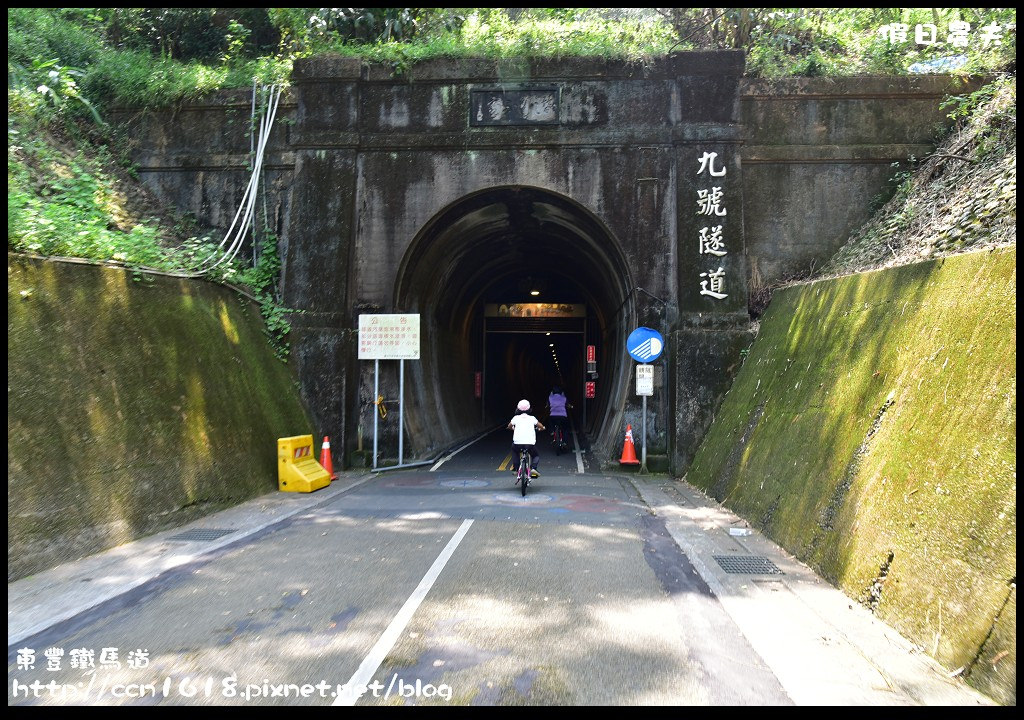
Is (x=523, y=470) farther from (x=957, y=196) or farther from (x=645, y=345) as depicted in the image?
(x=957, y=196)

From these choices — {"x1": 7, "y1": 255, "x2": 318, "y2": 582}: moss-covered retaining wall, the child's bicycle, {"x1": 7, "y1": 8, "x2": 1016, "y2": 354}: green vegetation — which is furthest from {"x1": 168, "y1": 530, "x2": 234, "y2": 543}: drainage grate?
{"x1": 7, "y1": 8, "x2": 1016, "y2": 354}: green vegetation

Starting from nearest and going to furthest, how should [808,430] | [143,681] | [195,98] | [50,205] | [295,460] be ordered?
[143,681]
[808,430]
[50,205]
[295,460]
[195,98]

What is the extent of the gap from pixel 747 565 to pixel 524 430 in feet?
18.1

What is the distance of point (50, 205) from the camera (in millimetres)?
10539

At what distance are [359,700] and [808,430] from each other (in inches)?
242

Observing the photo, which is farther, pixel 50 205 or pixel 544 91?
pixel 544 91

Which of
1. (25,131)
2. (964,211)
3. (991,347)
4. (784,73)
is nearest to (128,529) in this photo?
(991,347)

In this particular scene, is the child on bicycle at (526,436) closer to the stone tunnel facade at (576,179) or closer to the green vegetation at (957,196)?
the stone tunnel facade at (576,179)

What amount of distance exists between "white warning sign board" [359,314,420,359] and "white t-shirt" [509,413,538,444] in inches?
121

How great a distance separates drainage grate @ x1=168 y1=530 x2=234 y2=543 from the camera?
24.5 feet

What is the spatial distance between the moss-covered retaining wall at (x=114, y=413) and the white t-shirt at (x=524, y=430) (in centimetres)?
412

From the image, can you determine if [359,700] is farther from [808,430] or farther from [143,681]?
[808,430]

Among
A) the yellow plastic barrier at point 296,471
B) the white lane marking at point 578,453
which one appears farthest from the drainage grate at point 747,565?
the white lane marking at point 578,453

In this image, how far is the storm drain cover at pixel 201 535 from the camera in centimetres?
746
